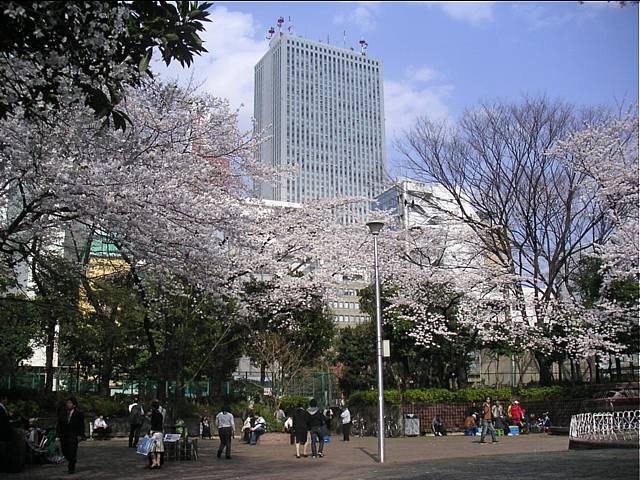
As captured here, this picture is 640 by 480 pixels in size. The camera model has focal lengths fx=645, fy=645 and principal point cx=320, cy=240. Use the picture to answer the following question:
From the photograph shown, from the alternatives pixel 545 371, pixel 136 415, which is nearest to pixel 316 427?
pixel 136 415

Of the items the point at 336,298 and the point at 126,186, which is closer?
the point at 126,186

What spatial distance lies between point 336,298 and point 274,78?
34250 millimetres

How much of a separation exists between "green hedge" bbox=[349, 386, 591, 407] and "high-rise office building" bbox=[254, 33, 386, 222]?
28.6m

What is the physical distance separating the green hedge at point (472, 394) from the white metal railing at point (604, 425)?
30.0ft

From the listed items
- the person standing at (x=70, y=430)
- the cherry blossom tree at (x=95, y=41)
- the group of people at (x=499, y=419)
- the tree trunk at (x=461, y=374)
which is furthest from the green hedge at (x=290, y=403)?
the cherry blossom tree at (x=95, y=41)

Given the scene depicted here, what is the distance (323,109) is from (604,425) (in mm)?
54512

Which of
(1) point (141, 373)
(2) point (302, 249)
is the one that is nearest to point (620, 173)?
(2) point (302, 249)

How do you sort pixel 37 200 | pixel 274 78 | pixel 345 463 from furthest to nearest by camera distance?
pixel 274 78
pixel 345 463
pixel 37 200

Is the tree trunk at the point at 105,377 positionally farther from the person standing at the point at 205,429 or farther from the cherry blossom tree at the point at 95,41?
the cherry blossom tree at the point at 95,41

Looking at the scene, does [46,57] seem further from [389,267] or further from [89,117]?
[389,267]

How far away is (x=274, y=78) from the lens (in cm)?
5734

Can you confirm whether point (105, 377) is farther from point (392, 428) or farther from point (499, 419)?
point (499, 419)

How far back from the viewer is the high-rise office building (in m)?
57.3

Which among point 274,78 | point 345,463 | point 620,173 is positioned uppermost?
point 274,78
